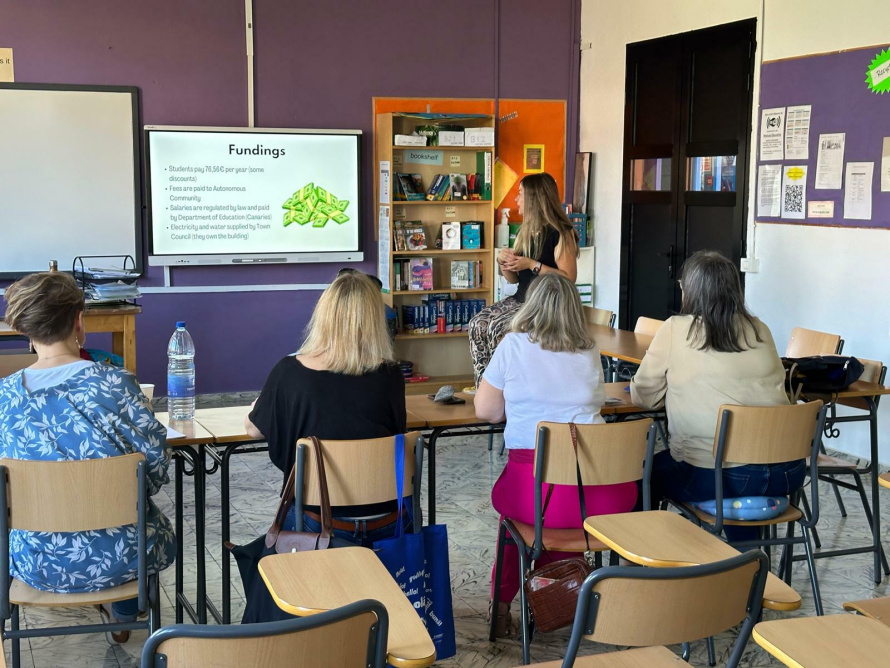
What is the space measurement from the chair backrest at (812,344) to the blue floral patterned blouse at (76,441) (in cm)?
338

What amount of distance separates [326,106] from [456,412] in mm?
4281

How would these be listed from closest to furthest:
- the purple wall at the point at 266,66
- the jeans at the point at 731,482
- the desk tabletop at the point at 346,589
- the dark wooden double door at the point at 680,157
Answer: the desk tabletop at the point at 346,589
the jeans at the point at 731,482
the dark wooden double door at the point at 680,157
the purple wall at the point at 266,66

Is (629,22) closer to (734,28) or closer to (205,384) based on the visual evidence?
(734,28)

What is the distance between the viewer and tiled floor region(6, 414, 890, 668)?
3.22 meters

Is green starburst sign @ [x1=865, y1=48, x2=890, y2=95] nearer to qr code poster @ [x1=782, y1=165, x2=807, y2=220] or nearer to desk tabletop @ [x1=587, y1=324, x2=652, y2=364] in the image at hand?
qr code poster @ [x1=782, y1=165, x2=807, y2=220]

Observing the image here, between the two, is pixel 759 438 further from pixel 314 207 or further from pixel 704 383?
pixel 314 207

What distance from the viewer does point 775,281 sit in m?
6.14

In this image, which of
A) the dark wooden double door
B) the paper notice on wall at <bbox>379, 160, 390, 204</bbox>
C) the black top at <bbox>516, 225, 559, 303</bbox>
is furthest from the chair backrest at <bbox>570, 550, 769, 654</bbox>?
the paper notice on wall at <bbox>379, 160, 390, 204</bbox>

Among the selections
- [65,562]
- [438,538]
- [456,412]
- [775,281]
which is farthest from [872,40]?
[65,562]

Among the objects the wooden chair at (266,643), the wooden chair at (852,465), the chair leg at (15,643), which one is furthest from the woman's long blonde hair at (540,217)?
the wooden chair at (266,643)

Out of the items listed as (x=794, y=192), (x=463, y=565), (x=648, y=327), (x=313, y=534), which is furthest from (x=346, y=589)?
(x=794, y=192)

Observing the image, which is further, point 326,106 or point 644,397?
point 326,106

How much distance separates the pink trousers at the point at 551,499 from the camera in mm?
3088

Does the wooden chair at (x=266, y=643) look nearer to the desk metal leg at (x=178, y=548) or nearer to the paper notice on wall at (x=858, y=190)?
the desk metal leg at (x=178, y=548)
